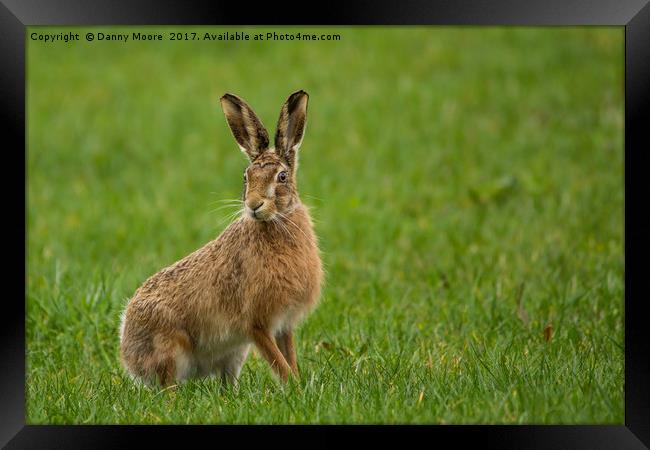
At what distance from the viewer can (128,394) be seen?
487 centimetres

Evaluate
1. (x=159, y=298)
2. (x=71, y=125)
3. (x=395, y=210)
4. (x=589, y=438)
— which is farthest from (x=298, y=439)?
(x=71, y=125)

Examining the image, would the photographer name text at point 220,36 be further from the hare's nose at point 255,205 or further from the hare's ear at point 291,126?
the hare's nose at point 255,205

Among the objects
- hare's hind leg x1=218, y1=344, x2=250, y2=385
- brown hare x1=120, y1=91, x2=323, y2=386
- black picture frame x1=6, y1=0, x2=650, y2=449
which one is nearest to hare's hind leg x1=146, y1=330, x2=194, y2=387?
brown hare x1=120, y1=91, x2=323, y2=386

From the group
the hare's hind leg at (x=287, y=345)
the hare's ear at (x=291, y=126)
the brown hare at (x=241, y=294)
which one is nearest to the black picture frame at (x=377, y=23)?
the hare's ear at (x=291, y=126)

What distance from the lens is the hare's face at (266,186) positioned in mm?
4465

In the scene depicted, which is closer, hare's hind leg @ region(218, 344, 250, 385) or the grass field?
the grass field

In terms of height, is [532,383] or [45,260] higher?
[45,260]

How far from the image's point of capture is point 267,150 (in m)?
4.61

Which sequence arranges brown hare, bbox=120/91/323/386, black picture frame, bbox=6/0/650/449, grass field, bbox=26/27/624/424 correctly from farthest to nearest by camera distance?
grass field, bbox=26/27/624/424 < brown hare, bbox=120/91/323/386 < black picture frame, bbox=6/0/650/449

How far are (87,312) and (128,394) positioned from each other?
5.36ft

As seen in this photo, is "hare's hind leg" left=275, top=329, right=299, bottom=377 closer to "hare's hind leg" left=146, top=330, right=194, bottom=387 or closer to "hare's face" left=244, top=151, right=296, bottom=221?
"hare's hind leg" left=146, top=330, right=194, bottom=387

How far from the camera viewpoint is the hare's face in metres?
4.46

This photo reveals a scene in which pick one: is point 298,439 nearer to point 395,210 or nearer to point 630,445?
point 630,445

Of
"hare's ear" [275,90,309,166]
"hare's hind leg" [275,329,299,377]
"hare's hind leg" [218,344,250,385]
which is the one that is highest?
"hare's ear" [275,90,309,166]
